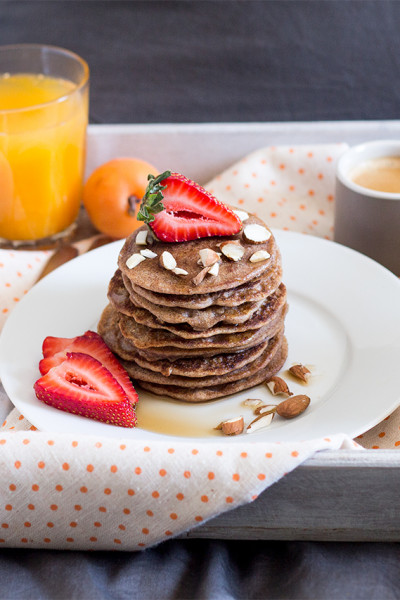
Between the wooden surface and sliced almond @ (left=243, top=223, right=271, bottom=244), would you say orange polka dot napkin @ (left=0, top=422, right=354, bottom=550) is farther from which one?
sliced almond @ (left=243, top=223, right=271, bottom=244)

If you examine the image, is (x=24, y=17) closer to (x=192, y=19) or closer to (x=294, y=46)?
(x=192, y=19)

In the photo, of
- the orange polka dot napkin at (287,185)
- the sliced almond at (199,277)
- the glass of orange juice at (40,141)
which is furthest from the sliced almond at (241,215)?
the glass of orange juice at (40,141)

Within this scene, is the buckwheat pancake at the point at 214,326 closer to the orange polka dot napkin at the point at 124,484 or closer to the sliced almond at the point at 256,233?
the sliced almond at the point at 256,233

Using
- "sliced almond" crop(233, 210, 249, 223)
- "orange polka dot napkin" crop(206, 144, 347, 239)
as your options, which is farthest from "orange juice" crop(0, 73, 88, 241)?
"sliced almond" crop(233, 210, 249, 223)

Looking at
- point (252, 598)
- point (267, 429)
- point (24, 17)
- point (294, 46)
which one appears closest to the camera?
point (252, 598)

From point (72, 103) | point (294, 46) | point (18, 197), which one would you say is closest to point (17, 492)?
point (18, 197)

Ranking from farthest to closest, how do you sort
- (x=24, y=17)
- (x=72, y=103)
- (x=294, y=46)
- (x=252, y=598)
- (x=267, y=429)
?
(x=24, y=17) → (x=294, y=46) → (x=72, y=103) → (x=267, y=429) → (x=252, y=598)
